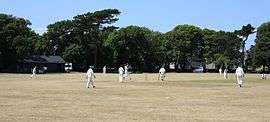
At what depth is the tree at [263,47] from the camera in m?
120

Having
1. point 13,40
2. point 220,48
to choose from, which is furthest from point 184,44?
point 13,40

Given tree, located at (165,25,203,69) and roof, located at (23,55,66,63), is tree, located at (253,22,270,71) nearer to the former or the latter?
tree, located at (165,25,203,69)

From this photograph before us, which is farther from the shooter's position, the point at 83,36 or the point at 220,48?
the point at 220,48

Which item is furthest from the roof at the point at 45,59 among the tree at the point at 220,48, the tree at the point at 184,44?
the tree at the point at 220,48

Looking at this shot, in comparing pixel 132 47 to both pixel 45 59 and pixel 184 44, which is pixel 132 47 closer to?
pixel 184 44

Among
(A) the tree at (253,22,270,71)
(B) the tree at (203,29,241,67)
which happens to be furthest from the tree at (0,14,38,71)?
(A) the tree at (253,22,270,71)

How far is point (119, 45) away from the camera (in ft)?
373

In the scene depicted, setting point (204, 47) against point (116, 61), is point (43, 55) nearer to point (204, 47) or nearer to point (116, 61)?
point (116, 61)

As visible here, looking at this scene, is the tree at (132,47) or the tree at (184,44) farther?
the tree at (184,44)

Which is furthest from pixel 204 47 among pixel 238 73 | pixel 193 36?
pixel 238 73

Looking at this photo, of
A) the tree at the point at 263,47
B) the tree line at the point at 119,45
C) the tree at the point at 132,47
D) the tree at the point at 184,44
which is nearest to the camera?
the tree line at the point at 119,45

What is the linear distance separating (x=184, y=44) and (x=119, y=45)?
19914 millimetres

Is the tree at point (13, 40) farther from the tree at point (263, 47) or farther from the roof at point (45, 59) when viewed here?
the tree at point (263, 47)

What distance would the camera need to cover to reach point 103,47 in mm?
114000
